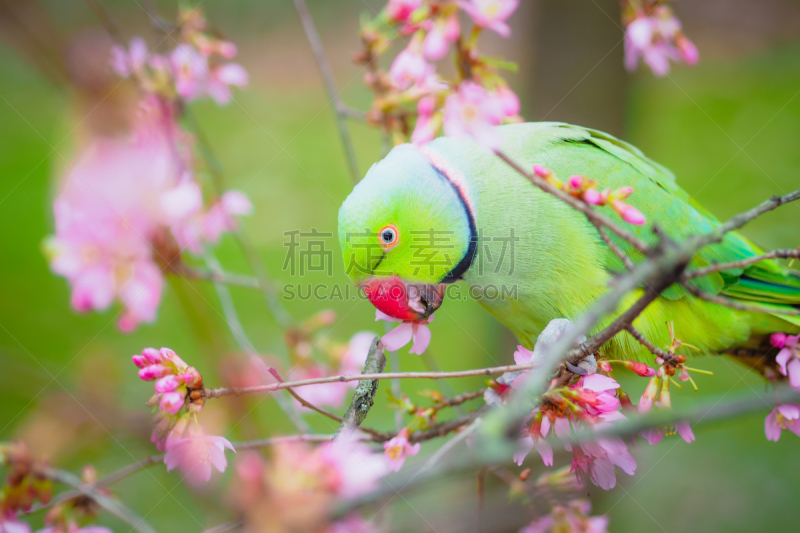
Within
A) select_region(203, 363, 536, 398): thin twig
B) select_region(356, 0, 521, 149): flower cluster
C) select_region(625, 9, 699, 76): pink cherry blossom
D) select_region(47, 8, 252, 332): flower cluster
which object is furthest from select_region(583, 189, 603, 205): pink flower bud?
select_region(47, 8, 252, 332): flower cluster

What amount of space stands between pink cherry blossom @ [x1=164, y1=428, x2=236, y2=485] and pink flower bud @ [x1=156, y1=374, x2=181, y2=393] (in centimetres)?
11

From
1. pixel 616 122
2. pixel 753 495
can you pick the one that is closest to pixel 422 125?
pixel 616 122

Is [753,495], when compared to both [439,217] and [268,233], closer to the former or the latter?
[439,217]

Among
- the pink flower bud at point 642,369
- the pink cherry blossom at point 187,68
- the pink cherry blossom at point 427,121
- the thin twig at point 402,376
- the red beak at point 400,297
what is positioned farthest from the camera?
the pink cherry blossom at point 187,68

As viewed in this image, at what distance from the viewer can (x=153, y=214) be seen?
176 centimetres

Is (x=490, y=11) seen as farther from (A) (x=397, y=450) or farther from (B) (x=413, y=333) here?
(A) (x=397, y=450)

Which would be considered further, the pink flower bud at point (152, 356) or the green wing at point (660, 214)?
the green wing at point (660, 214)

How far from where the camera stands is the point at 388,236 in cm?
172

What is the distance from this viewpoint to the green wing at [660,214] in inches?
75.5

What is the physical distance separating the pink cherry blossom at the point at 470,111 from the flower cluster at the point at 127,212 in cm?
92

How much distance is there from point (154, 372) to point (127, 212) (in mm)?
710

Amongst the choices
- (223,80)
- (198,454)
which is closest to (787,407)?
(198,454)

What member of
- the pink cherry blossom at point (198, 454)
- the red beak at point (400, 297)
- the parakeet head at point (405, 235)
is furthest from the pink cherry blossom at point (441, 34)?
the pink cherry blossom at point (198, 454)

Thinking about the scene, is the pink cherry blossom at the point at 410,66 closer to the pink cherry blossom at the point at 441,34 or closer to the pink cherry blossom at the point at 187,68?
the pink cherry blossom at the point at 441,34
